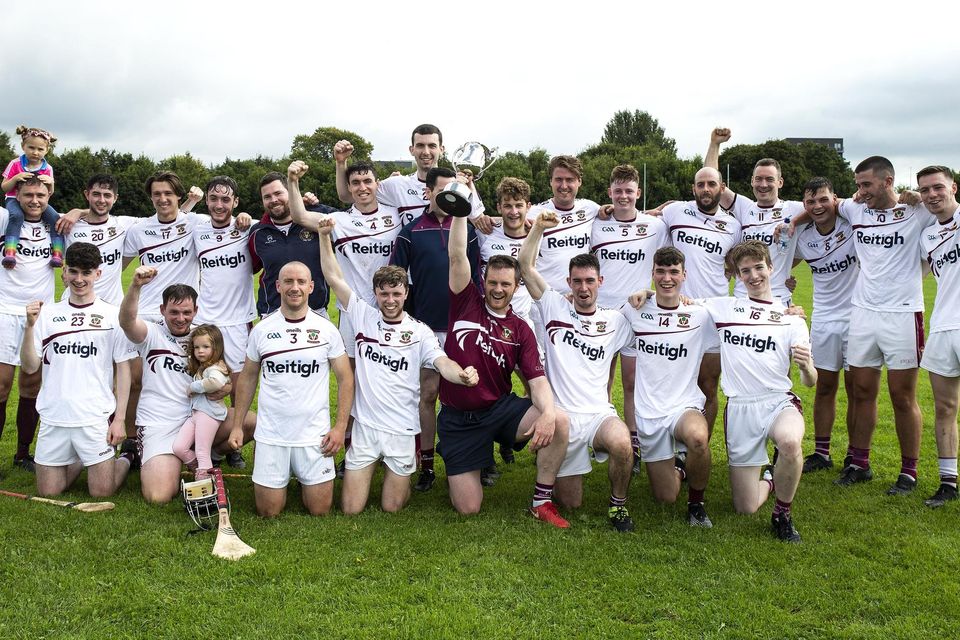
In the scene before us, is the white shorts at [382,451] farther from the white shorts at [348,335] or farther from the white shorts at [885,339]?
the white shorts at [885,339]

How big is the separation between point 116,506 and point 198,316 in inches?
78.9

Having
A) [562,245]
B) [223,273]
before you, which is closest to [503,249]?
[562,245]

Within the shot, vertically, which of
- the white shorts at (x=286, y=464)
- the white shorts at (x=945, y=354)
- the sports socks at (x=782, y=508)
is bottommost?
the sports socks at (x=782, y=508)

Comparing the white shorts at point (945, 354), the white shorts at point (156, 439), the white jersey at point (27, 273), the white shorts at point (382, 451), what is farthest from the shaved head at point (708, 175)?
the white jersey at point (27, 273)

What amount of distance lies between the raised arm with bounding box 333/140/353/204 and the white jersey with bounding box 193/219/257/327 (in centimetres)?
96

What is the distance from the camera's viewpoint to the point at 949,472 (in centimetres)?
591

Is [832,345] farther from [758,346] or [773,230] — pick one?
[758,346]

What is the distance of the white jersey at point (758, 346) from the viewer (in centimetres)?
548

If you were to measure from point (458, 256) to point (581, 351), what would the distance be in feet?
3.96

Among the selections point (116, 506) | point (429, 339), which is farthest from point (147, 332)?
point (429, 339)

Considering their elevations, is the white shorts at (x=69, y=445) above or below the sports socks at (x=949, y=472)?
above

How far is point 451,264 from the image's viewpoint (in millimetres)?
5656

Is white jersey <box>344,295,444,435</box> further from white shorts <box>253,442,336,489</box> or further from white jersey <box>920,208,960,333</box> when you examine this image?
white jersey <box>920,208,960,333</box>

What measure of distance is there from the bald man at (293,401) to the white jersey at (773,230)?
3712 millimetres
